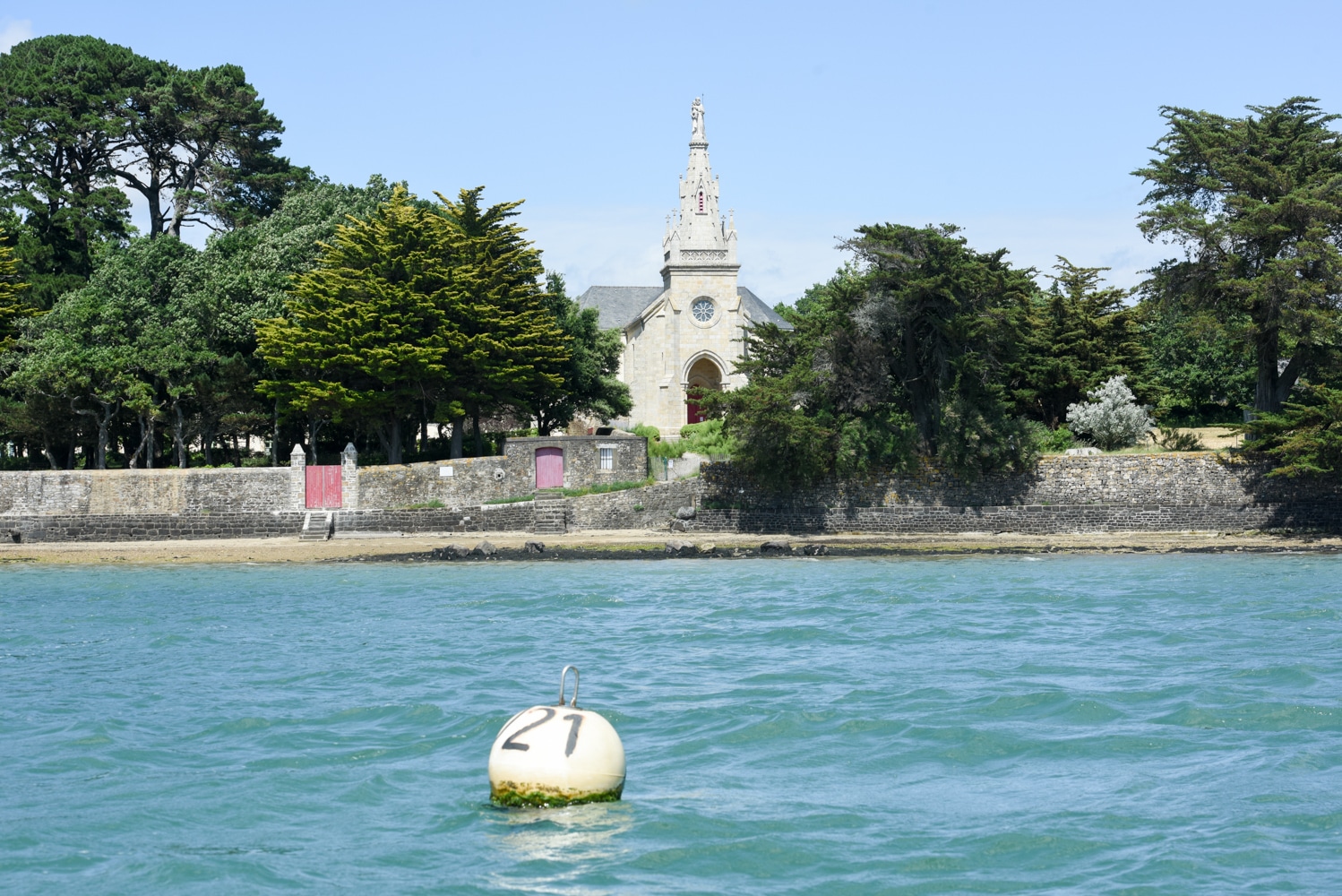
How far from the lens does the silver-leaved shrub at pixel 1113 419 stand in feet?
120

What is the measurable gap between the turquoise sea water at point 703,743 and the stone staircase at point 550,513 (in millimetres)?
11148

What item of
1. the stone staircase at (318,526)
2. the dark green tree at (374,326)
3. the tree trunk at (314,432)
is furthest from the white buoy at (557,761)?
the tree trunk at (314,432)

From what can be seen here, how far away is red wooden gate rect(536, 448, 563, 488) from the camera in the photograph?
3619 cm

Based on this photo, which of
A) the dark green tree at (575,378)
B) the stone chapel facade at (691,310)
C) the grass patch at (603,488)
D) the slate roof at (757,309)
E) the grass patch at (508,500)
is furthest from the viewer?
the slate roof at (757,309)

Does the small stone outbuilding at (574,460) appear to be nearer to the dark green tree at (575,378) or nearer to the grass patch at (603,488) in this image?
the grass patch at (603,488)

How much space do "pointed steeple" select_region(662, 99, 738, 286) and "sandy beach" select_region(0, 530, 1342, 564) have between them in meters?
23.7

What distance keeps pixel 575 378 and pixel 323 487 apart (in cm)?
1070

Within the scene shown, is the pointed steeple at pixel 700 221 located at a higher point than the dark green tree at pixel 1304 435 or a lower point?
higher

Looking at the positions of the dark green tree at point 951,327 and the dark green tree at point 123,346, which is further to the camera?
the dark green tree at point 123,346

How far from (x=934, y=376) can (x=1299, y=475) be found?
9.83 meters

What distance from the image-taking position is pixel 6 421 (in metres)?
39.1

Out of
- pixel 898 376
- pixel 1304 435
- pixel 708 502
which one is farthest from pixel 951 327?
pixel 1304 435

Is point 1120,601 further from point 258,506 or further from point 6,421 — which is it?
point 6,421

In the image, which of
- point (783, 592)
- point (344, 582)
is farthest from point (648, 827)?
point (344, 582)
